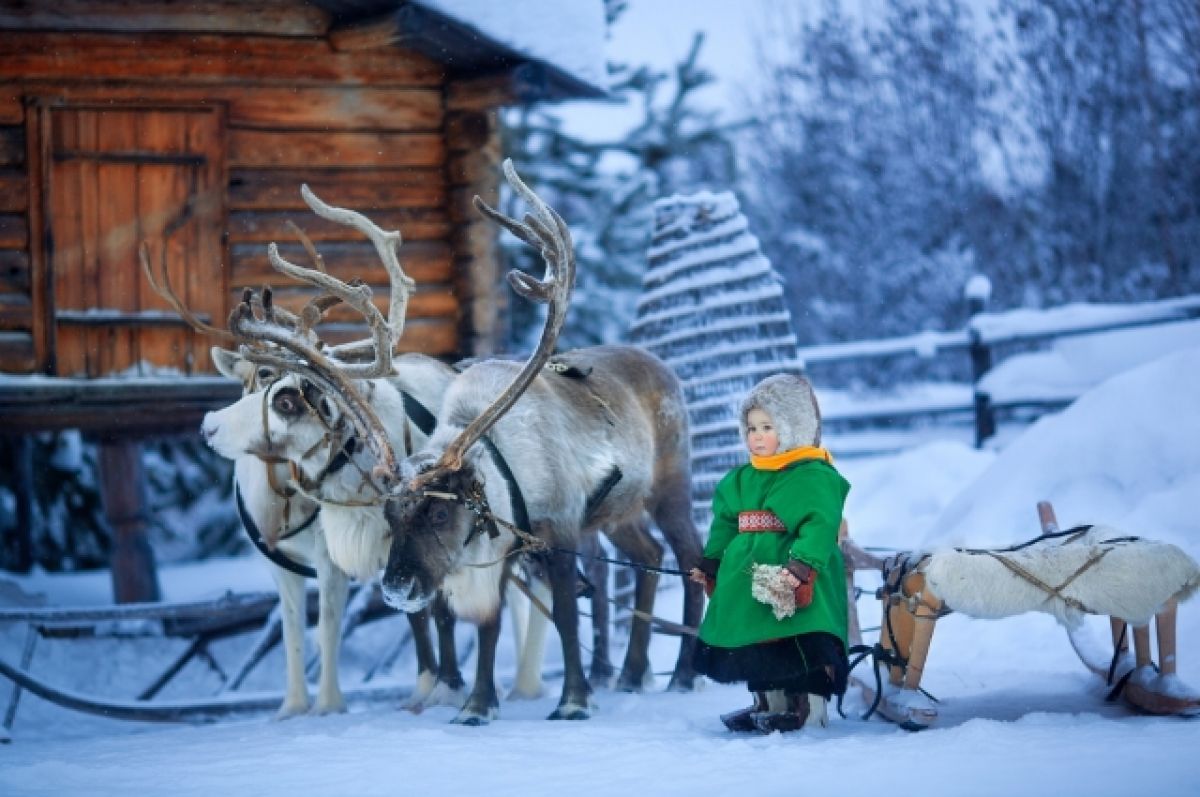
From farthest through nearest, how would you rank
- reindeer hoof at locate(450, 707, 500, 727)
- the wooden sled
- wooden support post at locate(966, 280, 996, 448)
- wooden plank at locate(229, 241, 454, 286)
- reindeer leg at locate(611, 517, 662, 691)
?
wooden support post at locate(966, 280, 996, 448), wooden plank at locate(229, 241, 454, 286), the wooden sled, reindeer leg at locate(611, 517, 662, 691), reindeer hoof at locate(450, 707, 500, 727)

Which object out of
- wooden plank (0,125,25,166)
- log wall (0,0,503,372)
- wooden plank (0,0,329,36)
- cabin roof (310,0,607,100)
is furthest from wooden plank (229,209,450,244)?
wooden plank (0,125,25,166)

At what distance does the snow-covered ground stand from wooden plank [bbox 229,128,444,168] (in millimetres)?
3228

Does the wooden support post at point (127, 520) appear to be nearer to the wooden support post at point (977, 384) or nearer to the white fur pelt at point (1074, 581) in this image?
the wooden support post at point (977, 384)

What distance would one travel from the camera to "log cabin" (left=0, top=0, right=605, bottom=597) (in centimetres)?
876

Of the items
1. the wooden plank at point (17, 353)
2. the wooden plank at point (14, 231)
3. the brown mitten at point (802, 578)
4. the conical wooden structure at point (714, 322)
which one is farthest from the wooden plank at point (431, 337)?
the brown mitten at point (802, 578)

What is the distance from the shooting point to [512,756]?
15.5ft

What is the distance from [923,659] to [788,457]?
839 millimetres

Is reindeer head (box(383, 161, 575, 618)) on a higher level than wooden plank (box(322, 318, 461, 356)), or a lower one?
lower

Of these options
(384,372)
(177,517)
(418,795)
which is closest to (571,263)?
(384,372)

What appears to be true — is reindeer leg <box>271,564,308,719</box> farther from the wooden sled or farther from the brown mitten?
the brown mitten

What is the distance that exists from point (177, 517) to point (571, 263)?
907cm

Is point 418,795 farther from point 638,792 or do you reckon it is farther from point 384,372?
point 384,372

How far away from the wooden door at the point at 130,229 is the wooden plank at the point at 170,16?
1.63 ft

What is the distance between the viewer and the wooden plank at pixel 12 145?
8727 millimetres
